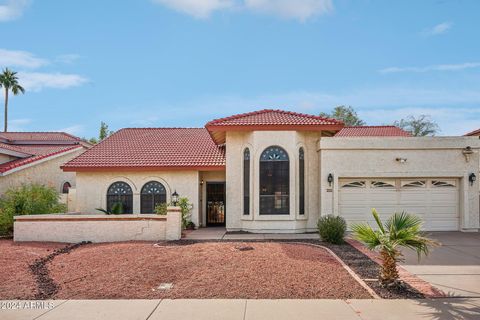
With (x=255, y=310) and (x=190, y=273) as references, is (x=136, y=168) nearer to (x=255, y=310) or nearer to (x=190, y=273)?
(x=190, y=273)

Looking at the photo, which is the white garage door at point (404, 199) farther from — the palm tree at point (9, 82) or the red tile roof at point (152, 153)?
the palm tree at point (9, 82)

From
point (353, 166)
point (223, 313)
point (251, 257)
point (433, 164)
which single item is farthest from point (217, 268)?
point (433, 164)

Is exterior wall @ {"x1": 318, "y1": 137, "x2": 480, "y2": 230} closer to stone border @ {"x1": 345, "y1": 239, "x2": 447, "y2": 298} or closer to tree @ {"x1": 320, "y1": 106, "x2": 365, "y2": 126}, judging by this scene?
stone border @ {"x1": 345, "y1": 239, "x2": 447, "y2": 298}

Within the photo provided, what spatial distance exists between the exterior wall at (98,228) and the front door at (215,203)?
5.69m

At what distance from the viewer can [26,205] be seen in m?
17.1

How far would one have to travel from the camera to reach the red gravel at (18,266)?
799 cm

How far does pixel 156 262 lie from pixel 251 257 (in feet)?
8.11

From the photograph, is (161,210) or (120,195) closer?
(161,210)

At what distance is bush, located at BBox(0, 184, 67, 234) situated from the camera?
1683 centimetres

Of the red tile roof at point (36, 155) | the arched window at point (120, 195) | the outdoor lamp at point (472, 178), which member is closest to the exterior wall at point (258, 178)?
the arched window at point (120, 195)

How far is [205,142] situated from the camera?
2227 centimetres

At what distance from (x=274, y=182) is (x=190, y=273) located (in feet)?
26.7

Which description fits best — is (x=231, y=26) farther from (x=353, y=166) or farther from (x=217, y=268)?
(x=217, y=268)

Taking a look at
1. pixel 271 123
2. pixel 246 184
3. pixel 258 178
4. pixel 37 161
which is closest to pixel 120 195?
pixel 246 184
